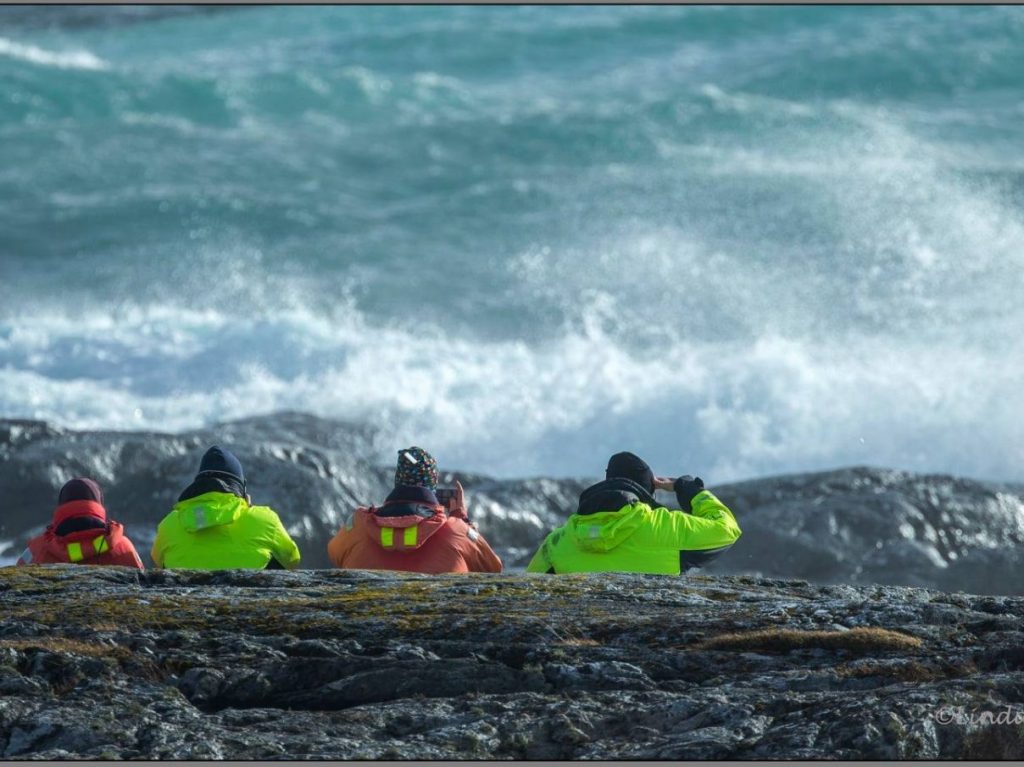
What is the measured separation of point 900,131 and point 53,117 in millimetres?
15601

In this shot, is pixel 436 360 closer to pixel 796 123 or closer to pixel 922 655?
pixel 796 123

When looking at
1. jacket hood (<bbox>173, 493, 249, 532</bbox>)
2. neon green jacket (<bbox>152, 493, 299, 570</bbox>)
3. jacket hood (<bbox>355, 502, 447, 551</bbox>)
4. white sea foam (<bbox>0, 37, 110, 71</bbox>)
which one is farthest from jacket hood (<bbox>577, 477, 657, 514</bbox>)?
white sea foam (<bbox>0, 37, 110, 71</bbox>)

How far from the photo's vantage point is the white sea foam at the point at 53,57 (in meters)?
33.4

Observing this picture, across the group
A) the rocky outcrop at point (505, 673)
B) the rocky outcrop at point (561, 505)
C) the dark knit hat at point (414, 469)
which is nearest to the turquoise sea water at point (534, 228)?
the rocky outcrop at point (561, 505)

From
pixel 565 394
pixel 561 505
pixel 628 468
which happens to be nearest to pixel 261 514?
pixel 628 468

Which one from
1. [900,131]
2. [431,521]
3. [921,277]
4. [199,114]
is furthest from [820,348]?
[199,114]

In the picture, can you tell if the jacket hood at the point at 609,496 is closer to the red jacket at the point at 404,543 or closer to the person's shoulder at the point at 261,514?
the red jacket at the point at 404,543

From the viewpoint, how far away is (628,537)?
738 cm

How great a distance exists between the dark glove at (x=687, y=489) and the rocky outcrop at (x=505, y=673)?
1431 mm

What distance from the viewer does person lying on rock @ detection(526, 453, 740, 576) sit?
737 centimetres

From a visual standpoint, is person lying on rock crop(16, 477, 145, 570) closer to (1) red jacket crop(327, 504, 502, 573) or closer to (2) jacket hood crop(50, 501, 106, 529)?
(2) jacket hood crop(50, 501, 106, 529)

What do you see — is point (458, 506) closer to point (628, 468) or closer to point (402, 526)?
point (402, 526)

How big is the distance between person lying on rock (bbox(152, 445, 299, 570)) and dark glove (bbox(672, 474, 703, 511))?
6.02 ft

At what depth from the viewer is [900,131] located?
91.8 feet
